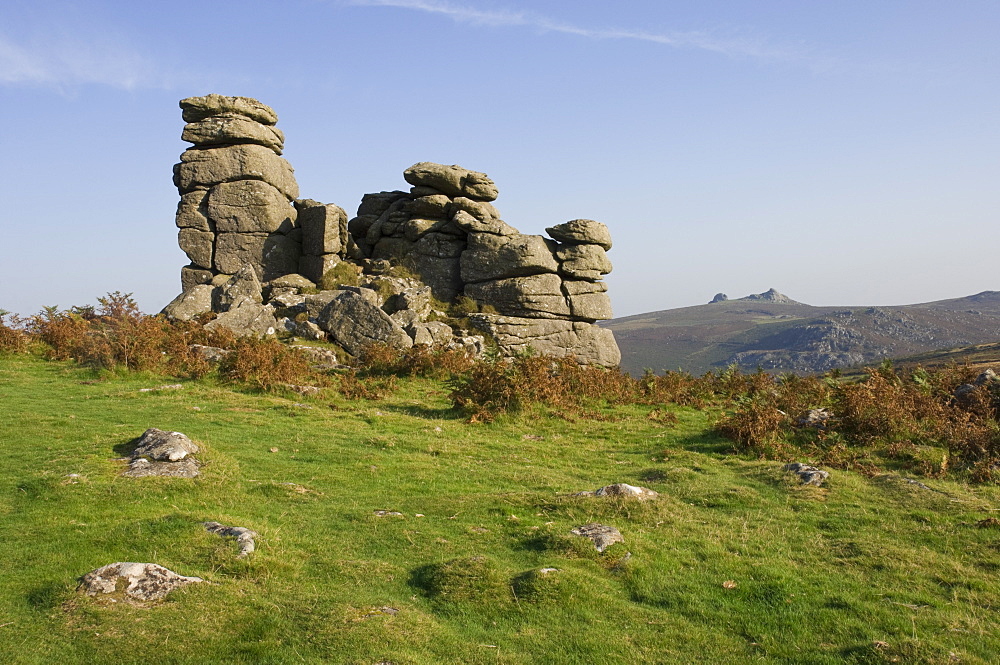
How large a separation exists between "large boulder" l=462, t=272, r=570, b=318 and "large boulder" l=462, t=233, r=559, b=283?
406 mm

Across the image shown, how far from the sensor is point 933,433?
1623cm

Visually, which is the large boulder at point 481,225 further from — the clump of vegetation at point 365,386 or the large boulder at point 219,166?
the clump of vegetation at point 365,386

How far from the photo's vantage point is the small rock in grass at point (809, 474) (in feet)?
43.6

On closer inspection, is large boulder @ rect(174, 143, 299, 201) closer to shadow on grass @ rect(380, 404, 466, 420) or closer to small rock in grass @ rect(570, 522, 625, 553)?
shadow on grass @ rect(380, 404, 466, 420)

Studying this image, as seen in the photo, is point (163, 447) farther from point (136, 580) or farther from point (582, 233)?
point (582, 233)

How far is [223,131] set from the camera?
36.4 m

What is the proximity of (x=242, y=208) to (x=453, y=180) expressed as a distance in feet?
36.7

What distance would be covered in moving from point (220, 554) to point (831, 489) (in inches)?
416

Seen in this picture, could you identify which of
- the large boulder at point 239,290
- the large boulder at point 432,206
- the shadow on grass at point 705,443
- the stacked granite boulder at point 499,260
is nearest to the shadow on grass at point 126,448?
the shadow on grass at point 705,443

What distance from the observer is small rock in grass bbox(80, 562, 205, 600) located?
715 centimetres

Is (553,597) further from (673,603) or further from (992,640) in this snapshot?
(992,640)

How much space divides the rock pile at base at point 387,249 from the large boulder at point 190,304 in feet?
0.27

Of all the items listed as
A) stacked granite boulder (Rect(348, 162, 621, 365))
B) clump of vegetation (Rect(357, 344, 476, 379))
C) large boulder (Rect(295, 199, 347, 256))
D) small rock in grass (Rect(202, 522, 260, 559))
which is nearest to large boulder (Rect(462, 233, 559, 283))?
stacked granite boulder (Rect(348, 162, 621, 365))

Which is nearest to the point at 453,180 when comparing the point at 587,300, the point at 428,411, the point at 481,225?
the point at 481,225
